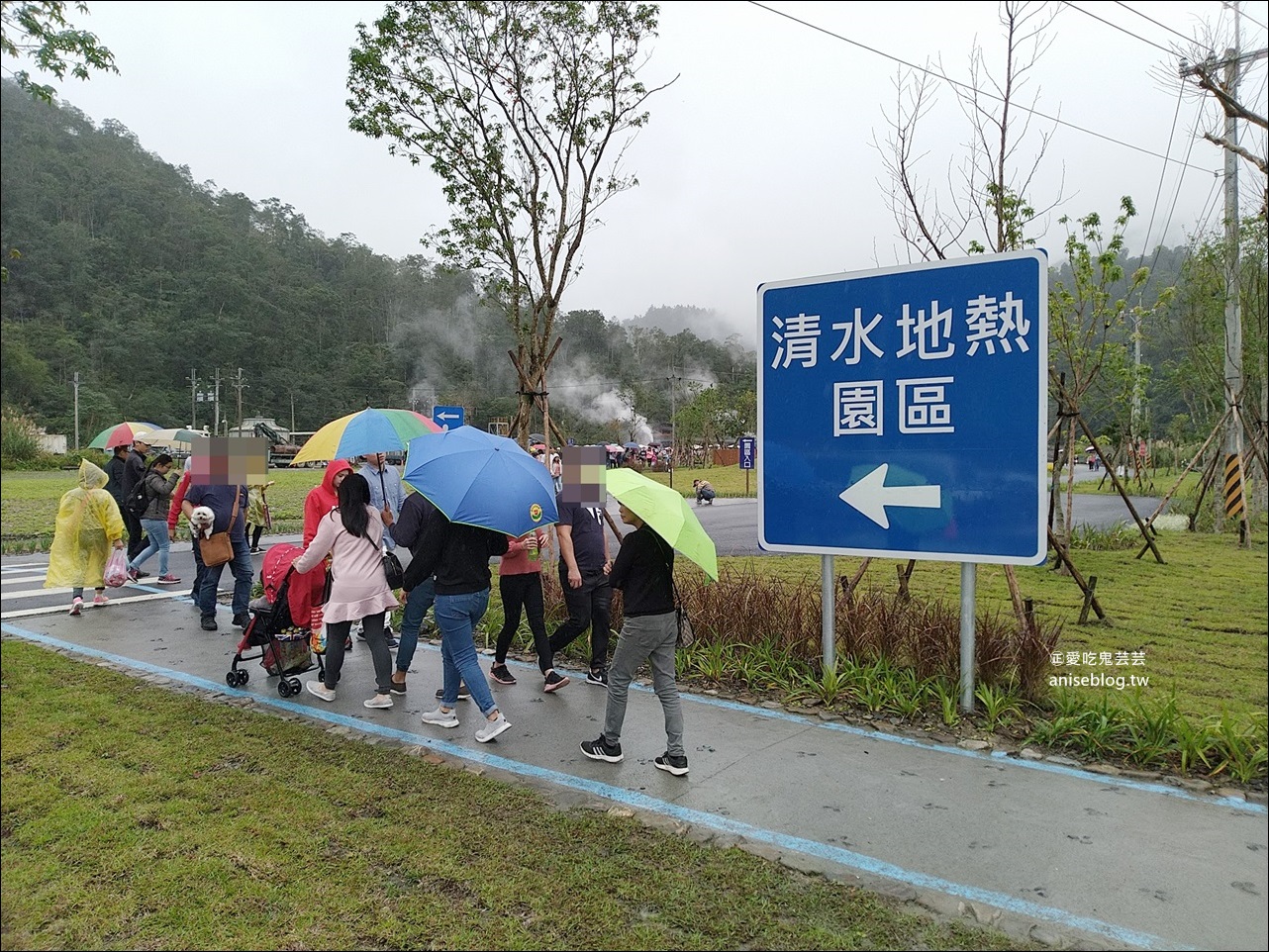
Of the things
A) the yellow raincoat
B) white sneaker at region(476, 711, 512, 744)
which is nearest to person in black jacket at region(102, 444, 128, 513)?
the yellow raincoat

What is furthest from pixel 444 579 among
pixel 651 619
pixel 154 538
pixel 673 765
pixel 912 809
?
pixel 154 538

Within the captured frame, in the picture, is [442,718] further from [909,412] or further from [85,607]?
[85,607]

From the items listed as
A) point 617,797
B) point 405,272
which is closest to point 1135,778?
point 617,797

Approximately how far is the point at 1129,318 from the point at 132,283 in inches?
380

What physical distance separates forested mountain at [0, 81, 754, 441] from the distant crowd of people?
117 centimetres

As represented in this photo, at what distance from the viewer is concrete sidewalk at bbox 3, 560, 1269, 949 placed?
9.64 ft

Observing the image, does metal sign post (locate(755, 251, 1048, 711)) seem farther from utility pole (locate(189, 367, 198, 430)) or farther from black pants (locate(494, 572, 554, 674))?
utility pole (locate(189, 367, 198, 430))

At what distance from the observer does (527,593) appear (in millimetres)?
5793

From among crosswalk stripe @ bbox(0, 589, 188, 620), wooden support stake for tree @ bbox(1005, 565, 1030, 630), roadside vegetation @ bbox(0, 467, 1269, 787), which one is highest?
wooden support stake for tree @ bbox(1005, 565, 1030, 630)

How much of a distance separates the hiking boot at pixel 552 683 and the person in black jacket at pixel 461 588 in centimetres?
95

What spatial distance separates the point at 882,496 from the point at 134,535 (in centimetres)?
937

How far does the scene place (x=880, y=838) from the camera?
11.6ft

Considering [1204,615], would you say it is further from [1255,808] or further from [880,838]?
[880,838]

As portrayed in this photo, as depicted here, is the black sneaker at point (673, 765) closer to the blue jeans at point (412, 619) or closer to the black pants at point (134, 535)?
the blue jeans at point (412, 619)
